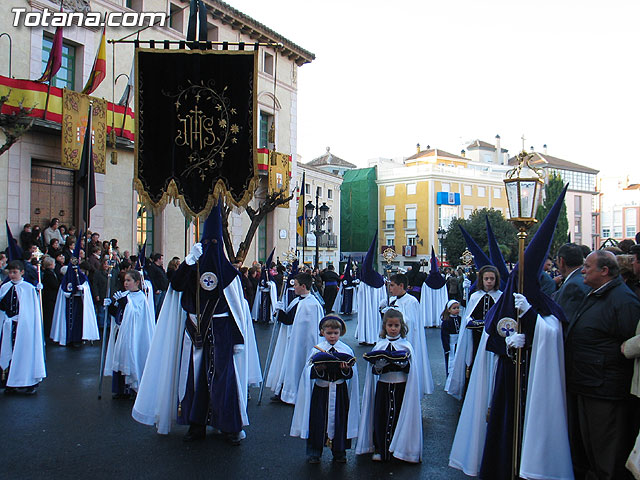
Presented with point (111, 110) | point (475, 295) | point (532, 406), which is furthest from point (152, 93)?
point (111, 110)

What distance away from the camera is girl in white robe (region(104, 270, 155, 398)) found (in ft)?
24.4

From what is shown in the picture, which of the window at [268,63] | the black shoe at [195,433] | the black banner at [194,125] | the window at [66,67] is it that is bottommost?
the black shoe at [195,433]

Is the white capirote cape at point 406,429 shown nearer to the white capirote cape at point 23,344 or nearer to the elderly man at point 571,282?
the elderly man at point 571,282

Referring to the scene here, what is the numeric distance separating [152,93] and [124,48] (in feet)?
51.5

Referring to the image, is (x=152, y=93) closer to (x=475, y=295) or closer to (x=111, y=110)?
(x=475, y=295)

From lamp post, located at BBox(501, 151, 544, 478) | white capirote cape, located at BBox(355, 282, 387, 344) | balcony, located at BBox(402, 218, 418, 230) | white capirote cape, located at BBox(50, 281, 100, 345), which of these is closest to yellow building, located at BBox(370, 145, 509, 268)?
balcony, located at BBox(402, 218, 418, 230)

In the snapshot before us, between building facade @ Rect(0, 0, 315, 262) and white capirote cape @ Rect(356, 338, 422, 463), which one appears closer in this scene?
white capirote cape @ Rect(356, 338, 422, 463)

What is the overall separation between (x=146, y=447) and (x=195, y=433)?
1.61 ft

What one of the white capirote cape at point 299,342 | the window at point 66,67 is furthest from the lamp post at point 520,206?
the window at point 66,67

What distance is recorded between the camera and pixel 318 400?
5234mm

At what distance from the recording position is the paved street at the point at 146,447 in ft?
16.3

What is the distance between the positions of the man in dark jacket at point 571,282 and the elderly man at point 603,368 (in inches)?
14.4

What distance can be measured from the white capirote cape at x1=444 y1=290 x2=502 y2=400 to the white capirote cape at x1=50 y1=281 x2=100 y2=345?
7988mm

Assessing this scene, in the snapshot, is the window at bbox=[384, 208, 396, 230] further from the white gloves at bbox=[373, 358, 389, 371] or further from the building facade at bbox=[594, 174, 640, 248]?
the white gloves at bbox=[373, 358, 389, 371]
